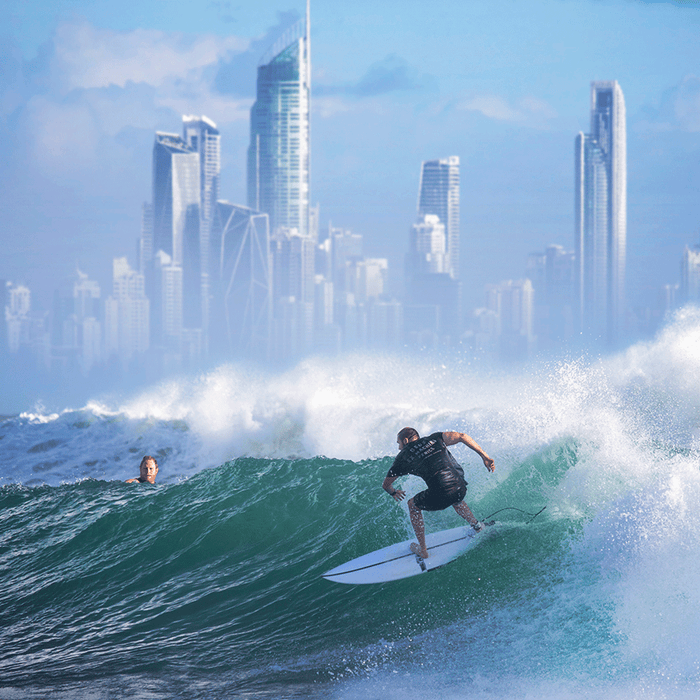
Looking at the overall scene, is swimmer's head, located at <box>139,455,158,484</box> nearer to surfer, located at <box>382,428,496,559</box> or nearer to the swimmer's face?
the swimmer's face

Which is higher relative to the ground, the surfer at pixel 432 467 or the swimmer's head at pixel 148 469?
the surfer at pixel 432 467

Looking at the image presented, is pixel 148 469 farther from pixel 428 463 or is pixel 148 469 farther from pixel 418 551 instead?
pixel 428 463

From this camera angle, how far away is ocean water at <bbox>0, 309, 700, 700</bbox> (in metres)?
5.90

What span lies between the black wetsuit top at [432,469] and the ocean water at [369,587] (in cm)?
97

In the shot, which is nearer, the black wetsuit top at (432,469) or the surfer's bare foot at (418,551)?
the black wetsuit top at (432,469)

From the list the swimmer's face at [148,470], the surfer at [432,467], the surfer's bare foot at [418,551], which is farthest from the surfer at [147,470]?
the surfer at [432,467]

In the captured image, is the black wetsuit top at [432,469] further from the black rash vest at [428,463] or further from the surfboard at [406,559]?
the surfboard at [406,559]

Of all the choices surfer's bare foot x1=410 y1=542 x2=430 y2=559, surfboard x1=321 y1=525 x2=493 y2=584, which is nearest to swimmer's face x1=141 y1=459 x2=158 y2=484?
surfboard x1=321 y1=525 x2=493 y2=584

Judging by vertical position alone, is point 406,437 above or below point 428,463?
above

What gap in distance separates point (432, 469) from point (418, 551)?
43.2 inches

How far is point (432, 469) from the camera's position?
6.76 m

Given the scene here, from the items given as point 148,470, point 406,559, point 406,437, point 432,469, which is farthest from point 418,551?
point 148,470

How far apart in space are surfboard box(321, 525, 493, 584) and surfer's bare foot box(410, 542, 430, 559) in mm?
47

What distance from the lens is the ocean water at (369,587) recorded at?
5.90 m
